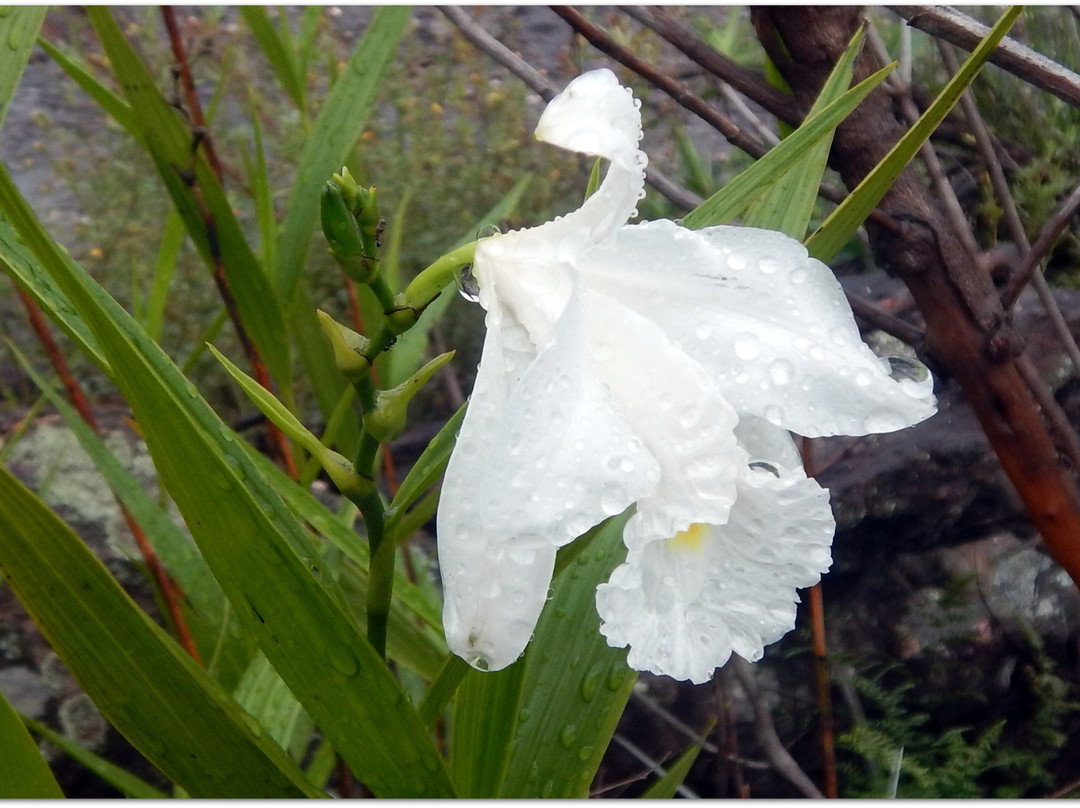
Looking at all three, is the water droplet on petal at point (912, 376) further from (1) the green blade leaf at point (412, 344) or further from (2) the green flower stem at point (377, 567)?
(1) the green blade leaf at point (412, 344)

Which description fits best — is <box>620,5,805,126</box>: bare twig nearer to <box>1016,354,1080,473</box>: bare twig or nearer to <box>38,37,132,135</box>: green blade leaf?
<box>1016,354,1080,473</box>: bare twig

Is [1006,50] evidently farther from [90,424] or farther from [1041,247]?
[90,424]

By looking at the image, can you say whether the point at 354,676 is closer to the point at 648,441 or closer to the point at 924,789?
the point at 648,441

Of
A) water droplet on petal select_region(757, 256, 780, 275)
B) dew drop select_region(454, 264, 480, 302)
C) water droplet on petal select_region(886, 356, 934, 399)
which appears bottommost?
dew drop select_region(454, 264, 480, 302)

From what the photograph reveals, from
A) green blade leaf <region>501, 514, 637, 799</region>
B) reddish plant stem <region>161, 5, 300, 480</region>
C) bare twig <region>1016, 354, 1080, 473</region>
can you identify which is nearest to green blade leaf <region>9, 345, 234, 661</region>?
reddish plant stem <region>161, 5, 300, 480</region>

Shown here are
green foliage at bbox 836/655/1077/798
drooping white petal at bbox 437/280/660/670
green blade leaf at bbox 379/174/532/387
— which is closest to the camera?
drooping white petal at bbox 437/280/660/670

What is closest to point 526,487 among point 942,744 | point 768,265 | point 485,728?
point 768,265

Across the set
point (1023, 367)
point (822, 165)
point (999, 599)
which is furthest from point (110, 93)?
point (999, 599)

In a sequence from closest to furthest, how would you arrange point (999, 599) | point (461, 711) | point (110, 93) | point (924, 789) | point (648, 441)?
A: 1. point (648, 441)
2. point (461, 711)
3. point (110, 93)
4. point (924, 789)
5. point (999, 599)
